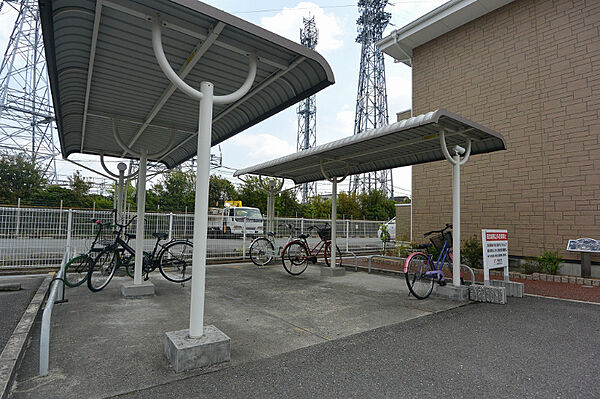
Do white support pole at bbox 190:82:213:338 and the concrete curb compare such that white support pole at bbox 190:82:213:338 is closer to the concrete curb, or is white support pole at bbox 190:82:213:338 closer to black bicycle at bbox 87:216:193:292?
the concrete curb

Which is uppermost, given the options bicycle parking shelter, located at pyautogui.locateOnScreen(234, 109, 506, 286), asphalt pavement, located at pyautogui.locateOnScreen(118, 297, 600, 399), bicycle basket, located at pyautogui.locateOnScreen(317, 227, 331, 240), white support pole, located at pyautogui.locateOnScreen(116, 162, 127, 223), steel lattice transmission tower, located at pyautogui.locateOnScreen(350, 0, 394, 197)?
steel lattice transmission tower, located at pyautogui.locateOnScreen(350, 0, 394, 197)

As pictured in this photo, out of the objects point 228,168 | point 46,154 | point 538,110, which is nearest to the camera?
point 538,110

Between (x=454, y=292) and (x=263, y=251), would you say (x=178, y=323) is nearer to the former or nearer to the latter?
(x=454, y=292)

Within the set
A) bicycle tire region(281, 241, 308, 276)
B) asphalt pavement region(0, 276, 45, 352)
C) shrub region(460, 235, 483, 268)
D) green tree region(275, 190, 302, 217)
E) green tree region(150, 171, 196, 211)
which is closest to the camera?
asphalt pavement region(0, 276, 45, 352)

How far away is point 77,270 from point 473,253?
8350 millimetres

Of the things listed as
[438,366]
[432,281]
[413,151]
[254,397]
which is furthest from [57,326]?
[413,151]

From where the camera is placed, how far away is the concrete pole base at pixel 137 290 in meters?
4.80

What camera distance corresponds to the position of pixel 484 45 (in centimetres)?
866

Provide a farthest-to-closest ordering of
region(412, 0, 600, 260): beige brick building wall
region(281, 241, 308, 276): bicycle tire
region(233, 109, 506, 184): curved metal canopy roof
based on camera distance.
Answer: region(281, 241, 308, 276): bicycle tire → region(412, 0, 600, 260): beige brick building wall → region(233, 109, 506, 184): curved metal canopy roof

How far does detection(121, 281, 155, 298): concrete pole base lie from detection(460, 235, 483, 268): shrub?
7129 mm

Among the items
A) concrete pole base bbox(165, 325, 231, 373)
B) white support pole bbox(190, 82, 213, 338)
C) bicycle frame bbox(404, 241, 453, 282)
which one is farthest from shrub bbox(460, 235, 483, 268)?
white support pole bbox(190, 82, 213, 338)

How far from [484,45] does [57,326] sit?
1068 cm

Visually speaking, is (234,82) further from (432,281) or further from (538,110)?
(538,110)

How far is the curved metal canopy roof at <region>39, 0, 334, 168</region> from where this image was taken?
258cm
